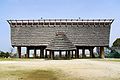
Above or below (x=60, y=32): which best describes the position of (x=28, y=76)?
below

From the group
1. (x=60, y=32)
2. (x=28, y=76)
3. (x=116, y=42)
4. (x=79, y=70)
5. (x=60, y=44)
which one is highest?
(x=60, y=32)

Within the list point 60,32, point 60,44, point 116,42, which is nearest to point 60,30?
point 60,32

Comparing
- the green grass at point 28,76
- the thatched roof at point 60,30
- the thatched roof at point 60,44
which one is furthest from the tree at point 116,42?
the green grass at point 28,76

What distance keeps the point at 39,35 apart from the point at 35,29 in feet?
5.27

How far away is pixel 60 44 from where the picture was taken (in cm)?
6450

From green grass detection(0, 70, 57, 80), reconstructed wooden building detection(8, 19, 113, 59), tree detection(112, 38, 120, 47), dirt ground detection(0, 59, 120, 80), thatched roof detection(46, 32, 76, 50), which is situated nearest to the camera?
green grass detection(0, 70, 57, 80)

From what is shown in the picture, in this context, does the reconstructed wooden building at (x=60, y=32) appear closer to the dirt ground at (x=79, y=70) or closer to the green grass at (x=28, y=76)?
the dirt ground at (x=79, y=70)

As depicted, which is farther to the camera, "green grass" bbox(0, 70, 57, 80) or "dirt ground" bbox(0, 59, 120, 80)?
"dirt ground" bbox(0, 59, 120, 80)

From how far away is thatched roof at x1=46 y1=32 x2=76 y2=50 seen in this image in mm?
64062

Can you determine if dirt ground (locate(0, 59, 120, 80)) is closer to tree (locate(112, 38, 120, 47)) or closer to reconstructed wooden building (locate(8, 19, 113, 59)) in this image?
reconstructed wooden building (locate(8, 19, 113, 59))

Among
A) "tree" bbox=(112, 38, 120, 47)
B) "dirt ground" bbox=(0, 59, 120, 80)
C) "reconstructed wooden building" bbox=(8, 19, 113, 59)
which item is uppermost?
"reconstructed wooden building" bbox=(8, 19, 113, 59)

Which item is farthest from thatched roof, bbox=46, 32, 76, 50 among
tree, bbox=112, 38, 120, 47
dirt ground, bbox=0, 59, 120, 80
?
tree, bbox=112, 38, 120, 47

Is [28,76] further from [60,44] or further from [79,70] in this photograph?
[60,44]

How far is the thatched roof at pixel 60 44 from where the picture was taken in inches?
2522
